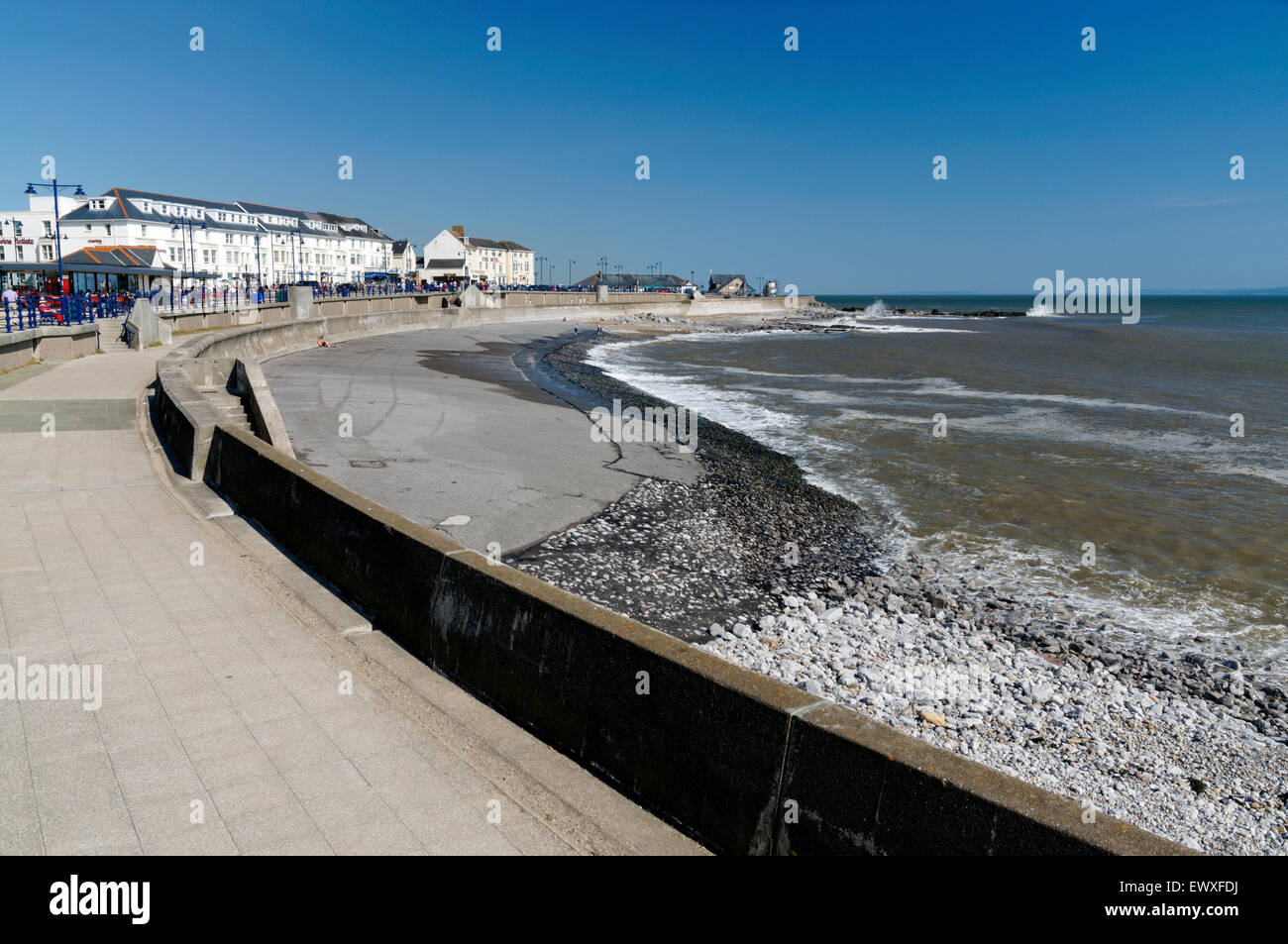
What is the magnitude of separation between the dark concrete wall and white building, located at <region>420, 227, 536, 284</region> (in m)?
115

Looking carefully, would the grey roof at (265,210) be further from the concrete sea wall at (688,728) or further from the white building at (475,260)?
the concrete sea wall at (688,728)

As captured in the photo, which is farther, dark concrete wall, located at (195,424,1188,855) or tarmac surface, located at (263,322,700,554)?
tarmac surface, located at (263,322,700,554)

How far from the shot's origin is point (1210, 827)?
6.22m

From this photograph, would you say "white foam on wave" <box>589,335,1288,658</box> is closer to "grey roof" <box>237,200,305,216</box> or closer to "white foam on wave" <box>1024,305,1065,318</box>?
"grey roof" <box>237,200,305,216</box>

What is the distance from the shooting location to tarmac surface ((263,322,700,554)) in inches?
503

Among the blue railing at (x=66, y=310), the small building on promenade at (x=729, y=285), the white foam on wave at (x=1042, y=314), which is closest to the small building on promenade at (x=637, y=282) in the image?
the small building on promenade at (x=729, y=285)

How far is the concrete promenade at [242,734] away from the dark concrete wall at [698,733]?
0.20 m

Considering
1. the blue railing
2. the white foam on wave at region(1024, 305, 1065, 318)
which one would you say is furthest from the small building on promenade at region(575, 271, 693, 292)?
the blue railing

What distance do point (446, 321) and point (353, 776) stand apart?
52007 millimetres

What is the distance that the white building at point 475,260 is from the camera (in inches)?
5148

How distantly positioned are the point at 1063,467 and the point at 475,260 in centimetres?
13528

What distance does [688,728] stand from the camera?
4180 mm

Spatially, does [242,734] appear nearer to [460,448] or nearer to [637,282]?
[460,448]

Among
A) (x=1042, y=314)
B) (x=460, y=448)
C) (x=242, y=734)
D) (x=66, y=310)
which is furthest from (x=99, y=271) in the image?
(x=1042, y=314)
